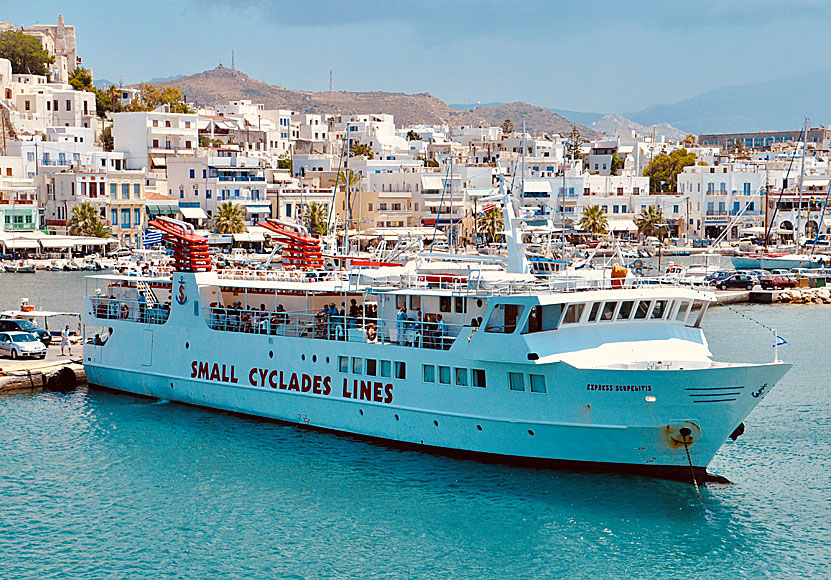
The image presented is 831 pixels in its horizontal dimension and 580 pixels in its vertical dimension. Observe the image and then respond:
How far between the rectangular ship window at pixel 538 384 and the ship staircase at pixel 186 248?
12185 millimetres

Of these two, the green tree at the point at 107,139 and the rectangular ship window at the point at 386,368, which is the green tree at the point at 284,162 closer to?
the green tree at the point at 107,139

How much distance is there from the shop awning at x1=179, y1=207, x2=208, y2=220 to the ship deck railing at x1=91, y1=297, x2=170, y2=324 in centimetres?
5868

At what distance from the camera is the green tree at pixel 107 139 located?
112 m

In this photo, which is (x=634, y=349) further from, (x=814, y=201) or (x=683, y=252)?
(x=814, y=201)

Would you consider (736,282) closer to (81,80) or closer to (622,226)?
(622,226)

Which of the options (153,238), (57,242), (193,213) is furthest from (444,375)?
(193,213)

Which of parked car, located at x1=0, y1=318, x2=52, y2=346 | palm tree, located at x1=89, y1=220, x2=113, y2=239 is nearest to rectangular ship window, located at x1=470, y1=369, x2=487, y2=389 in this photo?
parked car, located at x1=0, y1=318, x2=52, y2=346

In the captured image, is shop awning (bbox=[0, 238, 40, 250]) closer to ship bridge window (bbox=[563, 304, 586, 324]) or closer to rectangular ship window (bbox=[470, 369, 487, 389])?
rectangular ship window (bbox=[470, 369, 487, 389])

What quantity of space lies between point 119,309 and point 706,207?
8399 centimetres

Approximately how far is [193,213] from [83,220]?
10.2m

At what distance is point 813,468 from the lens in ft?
79.6

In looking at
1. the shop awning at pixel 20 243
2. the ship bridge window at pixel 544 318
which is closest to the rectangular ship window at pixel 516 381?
the ship bridge window at pixel 544 318

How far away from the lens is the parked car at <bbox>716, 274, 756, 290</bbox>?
222 ft

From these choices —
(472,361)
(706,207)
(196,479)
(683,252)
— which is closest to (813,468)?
(472,361)
